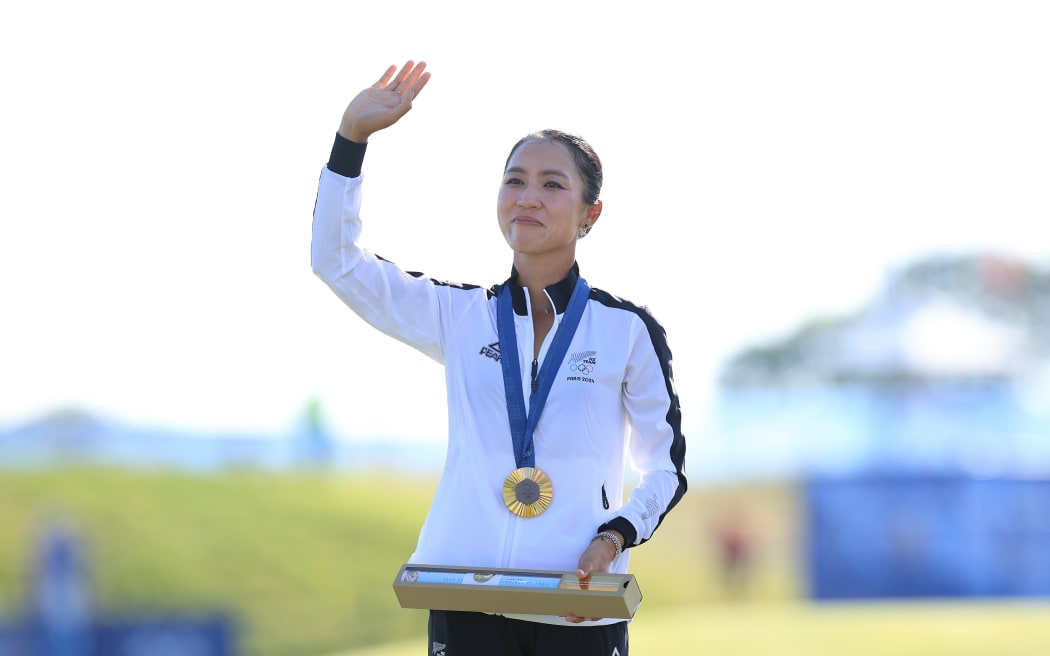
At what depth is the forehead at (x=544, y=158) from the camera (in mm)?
3088

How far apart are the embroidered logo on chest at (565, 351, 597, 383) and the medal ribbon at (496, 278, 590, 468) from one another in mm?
23

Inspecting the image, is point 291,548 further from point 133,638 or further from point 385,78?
point 385,78

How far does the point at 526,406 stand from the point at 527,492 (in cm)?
18

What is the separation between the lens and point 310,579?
19.6m

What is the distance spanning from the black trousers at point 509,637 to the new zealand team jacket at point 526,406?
0.13m

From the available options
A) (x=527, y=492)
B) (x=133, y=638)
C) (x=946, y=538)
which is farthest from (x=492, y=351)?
(x=946, y=538)

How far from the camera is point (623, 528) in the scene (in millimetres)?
2871

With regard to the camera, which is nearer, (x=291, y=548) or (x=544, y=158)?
(x=544, y=158)

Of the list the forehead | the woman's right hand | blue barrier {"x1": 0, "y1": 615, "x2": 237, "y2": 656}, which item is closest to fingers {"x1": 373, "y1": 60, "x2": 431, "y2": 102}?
the woman's right hand

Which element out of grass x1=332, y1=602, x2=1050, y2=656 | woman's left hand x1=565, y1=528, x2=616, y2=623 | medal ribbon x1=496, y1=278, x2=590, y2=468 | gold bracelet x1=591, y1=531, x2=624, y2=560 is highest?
medal ribbon x1=496, y1=278, x2=590, y2=468

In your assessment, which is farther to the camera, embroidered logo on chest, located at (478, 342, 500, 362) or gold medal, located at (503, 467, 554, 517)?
embroidered logo on chest, located at (478, 342, 500, 362)

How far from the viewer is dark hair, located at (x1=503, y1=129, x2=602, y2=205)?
3137 mm

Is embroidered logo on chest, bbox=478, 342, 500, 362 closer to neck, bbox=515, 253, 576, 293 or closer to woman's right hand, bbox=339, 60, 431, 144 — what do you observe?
neck, bbox=515, 253, 576, 293

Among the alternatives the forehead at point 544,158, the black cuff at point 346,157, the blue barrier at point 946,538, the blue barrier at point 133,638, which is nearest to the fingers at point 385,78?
the black cuff at point 346,157
